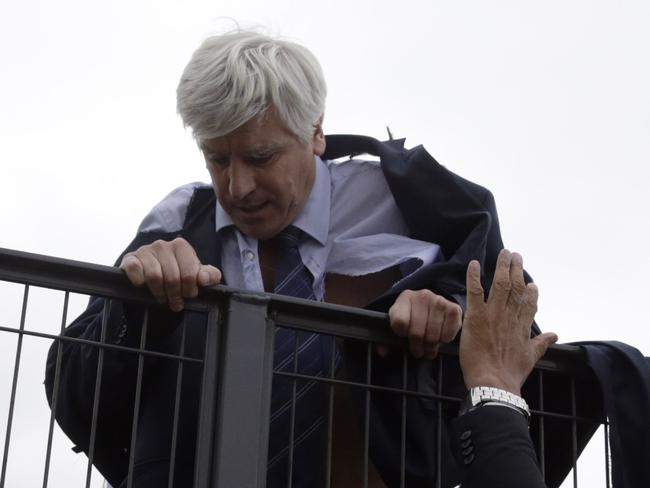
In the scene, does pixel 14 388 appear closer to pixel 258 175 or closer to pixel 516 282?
pixel 258 175

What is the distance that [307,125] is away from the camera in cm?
432

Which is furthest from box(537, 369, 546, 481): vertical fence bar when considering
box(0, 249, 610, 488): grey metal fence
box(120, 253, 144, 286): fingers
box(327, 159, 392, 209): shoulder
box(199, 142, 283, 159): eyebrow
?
box(120, 253, 144, 286): fingers

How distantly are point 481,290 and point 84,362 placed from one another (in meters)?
0.94

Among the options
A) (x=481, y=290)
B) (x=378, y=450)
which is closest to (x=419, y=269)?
(x=481, y=290)

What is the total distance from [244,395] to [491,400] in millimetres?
578

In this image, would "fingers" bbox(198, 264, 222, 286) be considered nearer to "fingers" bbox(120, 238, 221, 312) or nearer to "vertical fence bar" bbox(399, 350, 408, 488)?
"fingers" bbox(120, 238, 221, 312)

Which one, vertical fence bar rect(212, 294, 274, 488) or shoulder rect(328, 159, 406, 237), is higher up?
shoulder rect(328, 159, 406, 237)

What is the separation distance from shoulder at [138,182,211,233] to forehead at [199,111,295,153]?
0.13 meters

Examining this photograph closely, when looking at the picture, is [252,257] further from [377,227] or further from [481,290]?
[481,290]

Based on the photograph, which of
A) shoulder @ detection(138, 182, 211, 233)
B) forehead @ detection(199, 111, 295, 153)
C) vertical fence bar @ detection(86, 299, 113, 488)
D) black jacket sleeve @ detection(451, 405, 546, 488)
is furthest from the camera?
forehead @ detection(199, 111, 295, 153)

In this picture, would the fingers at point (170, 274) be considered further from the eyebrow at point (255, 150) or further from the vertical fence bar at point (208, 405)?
the eyebrow at point (255, 150)

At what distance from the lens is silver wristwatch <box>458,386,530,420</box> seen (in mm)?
3654

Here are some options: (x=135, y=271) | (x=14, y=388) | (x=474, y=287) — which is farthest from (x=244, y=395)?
(x=474, y=287)

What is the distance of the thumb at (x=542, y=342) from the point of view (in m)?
3.85
